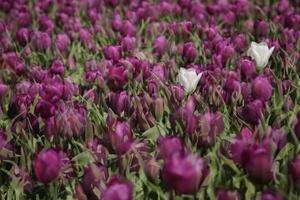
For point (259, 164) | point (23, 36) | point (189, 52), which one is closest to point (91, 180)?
point (259, 164)

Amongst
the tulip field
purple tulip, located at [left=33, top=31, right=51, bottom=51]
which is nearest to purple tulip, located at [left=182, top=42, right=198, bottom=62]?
the tulip field

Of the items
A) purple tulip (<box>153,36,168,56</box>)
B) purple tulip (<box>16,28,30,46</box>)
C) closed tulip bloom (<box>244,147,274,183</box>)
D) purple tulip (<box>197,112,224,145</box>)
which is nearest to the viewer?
closed tulip bloom (<box>244,147,274,183</box>)

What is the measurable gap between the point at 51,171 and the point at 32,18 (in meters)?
2.80

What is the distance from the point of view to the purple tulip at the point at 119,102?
7.37ft

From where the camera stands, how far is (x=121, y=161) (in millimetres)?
1825

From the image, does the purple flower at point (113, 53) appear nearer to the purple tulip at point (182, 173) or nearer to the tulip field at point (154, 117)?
the tulip field at point (154, 117)

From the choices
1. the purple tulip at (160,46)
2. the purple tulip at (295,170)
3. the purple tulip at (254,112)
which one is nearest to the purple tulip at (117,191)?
the purple tulip at (295,170)

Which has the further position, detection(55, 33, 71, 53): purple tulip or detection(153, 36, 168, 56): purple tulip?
detection(55, 33, 71, 53): purple tulip

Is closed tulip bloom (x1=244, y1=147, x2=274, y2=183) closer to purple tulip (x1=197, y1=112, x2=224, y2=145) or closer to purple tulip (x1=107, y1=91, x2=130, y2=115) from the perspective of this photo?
purple tulip (x1=197, y1=112, x2=224, y2=145)

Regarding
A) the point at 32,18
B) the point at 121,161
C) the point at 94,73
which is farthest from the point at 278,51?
the point at 32,18

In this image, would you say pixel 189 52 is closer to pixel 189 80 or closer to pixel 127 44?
pixel 127 44

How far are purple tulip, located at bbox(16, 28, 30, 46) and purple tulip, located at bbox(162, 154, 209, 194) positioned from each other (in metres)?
2.26

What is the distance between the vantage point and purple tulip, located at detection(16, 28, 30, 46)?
350 centimetres

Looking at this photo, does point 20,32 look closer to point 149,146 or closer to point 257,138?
point 149,146
